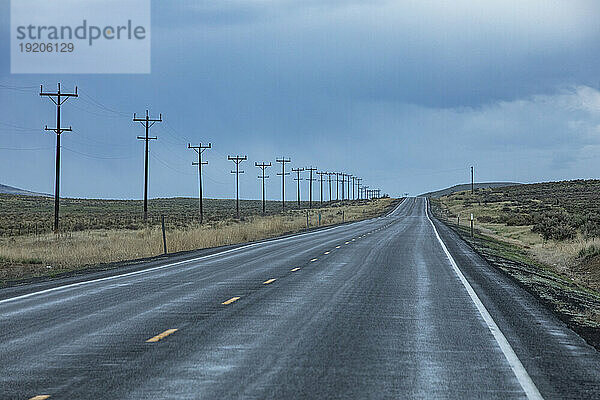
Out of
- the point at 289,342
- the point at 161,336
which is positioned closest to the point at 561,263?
the point at 289,342

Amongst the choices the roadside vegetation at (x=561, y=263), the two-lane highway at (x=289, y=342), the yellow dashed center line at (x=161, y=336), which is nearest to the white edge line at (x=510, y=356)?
the two-lane highway at (x=289, y=342)

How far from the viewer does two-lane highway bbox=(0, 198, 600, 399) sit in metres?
6.82

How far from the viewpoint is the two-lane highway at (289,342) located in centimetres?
682

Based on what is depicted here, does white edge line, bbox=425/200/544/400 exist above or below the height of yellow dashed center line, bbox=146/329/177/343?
below

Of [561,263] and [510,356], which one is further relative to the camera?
[561,263]

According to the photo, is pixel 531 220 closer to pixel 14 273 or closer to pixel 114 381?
pixel 14 273

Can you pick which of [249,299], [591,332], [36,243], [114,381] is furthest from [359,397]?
[36,243]

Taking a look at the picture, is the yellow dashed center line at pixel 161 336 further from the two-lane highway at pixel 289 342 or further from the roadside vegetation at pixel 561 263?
the roadside vegetation at pixel 561 263

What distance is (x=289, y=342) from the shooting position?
9.03 m

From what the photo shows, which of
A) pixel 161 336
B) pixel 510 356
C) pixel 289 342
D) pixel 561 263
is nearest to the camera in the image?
pixel 510 356

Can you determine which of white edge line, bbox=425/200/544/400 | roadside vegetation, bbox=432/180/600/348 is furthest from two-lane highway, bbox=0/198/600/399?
roadside vegetation, bbox=432/180/600/348

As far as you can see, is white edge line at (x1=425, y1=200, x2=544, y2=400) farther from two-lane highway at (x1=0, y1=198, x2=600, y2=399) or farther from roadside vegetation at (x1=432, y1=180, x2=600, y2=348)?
roadside vegetation at (x1=432, y1=180, x2=600, y2=348)

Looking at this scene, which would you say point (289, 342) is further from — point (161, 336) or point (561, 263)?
point (561, 263)

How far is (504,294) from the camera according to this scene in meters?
14.7
